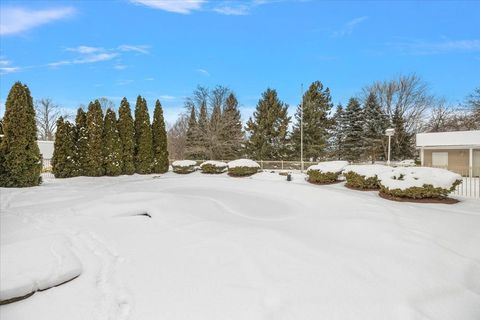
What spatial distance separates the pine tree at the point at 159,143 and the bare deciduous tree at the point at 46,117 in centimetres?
2674

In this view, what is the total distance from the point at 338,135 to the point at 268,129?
964 centimetres

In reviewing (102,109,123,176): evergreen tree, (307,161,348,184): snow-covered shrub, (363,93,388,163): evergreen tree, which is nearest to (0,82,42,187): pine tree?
(102,109,123,176): evergreen tree

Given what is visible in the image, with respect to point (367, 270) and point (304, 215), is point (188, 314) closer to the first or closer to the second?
point (367, 270)

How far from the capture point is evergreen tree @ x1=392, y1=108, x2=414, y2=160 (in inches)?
1240

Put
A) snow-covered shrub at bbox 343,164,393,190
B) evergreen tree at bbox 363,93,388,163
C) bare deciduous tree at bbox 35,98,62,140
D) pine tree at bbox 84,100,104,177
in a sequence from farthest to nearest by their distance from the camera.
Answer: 1. bare deciduous tree at bbox 35,98,62,140
2. evergreen tree at bbox 363,93,388,163
3. pine tree at bbox 84,100,104,177
4. snow-covered shrub at bbox 343,164,393,190

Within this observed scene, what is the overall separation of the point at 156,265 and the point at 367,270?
2.92 meters

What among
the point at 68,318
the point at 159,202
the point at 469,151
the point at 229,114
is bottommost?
the point at 68,318

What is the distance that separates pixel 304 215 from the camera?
7.42m

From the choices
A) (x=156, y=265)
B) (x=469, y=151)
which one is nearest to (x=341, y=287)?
(x=156, y=265)

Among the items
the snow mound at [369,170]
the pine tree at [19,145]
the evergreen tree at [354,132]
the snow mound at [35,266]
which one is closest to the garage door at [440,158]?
the evergreen tree at [354,132]

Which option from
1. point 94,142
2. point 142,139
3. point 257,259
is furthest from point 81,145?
point 257,259

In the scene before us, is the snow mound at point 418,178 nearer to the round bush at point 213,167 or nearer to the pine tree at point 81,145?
the round bush at point 213,167

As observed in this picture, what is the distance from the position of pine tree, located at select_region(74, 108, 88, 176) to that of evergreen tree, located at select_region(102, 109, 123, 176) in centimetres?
96

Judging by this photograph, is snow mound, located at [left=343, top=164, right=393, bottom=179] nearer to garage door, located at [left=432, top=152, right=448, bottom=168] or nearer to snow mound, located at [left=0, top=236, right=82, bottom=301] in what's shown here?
snow mound, located at [left=0, top=236, right=82, bottom=301]
